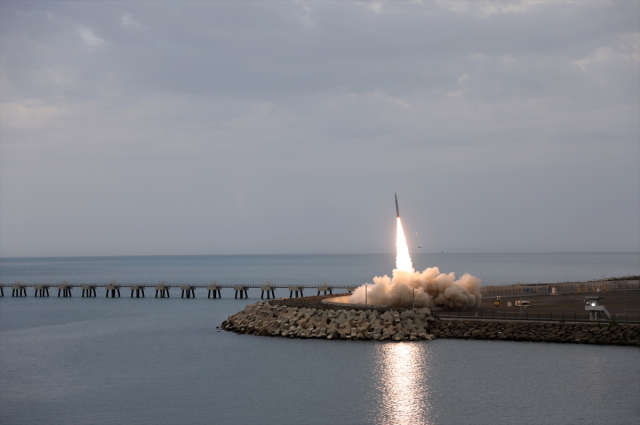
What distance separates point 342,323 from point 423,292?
10.8 meters

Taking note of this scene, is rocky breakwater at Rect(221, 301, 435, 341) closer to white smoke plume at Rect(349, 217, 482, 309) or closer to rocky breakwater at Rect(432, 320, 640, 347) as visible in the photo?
rocky breakwater at Rect(432, 320, 640, 347)

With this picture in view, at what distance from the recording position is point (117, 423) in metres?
37.5

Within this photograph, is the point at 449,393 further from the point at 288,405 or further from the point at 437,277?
the point at 437,277

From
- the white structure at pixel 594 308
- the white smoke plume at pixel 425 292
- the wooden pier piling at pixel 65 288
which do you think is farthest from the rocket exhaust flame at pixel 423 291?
the wooden pier piling at pixel 65 288

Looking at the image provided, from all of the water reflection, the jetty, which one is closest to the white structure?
the water reflection

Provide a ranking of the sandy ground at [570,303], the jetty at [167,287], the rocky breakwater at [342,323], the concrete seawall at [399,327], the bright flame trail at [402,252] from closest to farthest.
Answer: the concrete seawall at [399,327] < the rocky breakwater at [342,323] < the sandy ground at [570,303] < the bright flame trail at [402,252] < the jetty at [167,287]

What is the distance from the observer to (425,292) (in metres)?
72.6

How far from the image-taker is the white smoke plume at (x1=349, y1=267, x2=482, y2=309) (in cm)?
6950

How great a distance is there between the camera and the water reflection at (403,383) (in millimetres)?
37969

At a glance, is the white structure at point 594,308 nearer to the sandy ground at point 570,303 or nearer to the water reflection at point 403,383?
the sandy ground at point 570,303

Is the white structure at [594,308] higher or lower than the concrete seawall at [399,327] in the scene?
higher

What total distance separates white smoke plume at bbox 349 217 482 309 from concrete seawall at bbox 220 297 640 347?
415 centimetres

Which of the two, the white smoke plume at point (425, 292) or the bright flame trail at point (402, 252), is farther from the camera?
the bright flame trail at point (402, 252)

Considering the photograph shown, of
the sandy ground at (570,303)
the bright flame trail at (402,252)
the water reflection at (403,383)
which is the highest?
the bright flame trail at (402,252)
